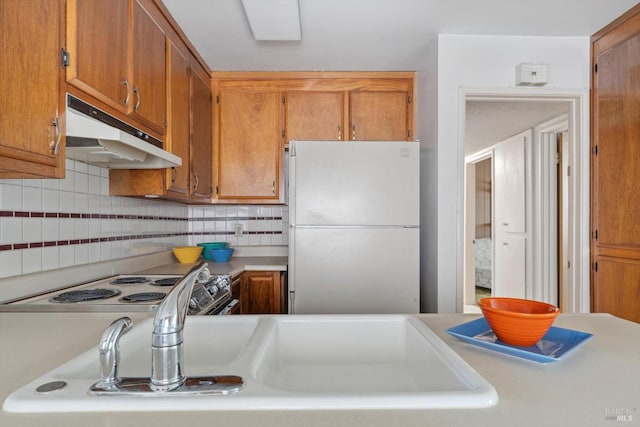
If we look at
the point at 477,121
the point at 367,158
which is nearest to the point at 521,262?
the point at 477,121

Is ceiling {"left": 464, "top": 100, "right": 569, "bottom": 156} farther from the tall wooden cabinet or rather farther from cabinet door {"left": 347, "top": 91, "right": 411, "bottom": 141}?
cabinet door {"left": 347, "top": 91, "right": 411, "bottom": 141}

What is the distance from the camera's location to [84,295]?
150 centimetres

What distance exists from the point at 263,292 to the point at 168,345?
6.80 feet

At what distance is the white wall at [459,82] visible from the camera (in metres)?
2.29

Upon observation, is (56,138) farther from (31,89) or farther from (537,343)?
(537,343)

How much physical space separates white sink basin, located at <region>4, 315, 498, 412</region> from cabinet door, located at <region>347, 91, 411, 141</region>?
6.65ft

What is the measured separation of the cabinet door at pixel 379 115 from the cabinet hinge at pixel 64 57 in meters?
1.95

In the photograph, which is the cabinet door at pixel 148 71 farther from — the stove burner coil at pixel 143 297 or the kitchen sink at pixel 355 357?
the kitchen sink at pixel 355 357

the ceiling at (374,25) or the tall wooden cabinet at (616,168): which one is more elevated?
the ceiling at (374,25)

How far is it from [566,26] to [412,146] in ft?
3.73

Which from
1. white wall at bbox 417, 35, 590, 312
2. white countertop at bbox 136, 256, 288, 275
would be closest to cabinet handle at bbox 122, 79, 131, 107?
white countertop at bbox 136, 256, 288, 275

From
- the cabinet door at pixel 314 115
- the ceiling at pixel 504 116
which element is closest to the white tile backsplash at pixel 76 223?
the cabinet door at pixel 314 115

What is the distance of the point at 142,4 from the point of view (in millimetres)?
1751

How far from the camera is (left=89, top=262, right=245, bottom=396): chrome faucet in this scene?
0.56m
